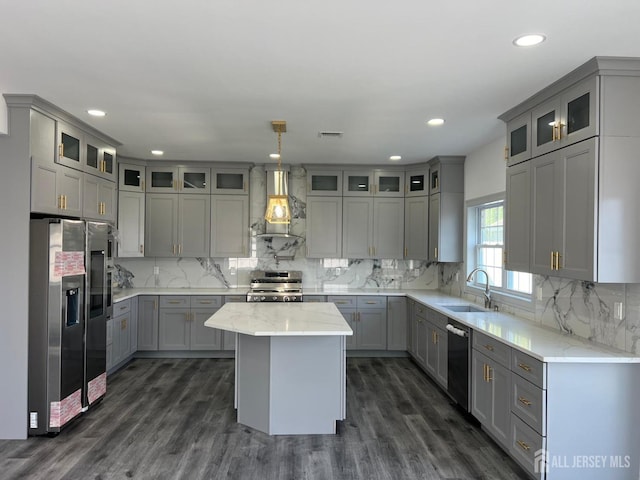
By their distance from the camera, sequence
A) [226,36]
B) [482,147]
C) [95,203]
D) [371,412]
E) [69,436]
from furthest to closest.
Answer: [482,147] → [95,203] → [371,412] → [69,436] → [226,36]

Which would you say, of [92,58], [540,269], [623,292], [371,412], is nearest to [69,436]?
[371,412]

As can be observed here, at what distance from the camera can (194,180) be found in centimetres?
558

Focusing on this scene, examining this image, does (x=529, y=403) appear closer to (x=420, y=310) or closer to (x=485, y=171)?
(x=420, y=310)

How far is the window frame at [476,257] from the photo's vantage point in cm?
394

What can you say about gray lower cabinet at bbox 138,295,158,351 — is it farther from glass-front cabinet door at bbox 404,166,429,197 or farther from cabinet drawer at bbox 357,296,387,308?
glass-front cabinet door at bbox 404,166,429,197

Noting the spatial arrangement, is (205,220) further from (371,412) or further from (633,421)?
(633,421)

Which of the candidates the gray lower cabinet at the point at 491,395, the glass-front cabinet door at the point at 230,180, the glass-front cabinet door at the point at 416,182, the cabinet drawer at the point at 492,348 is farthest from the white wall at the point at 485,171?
the glass-front cabinet door at the point at 230,180

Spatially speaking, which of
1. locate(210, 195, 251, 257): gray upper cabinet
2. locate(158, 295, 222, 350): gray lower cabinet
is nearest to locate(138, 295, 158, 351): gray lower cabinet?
locate(158, 295, 222, 350): gray lower cabinet

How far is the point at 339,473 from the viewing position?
2709mm

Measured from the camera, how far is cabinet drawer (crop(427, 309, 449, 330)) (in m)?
4.12

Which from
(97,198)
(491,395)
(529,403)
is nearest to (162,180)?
(97,198)

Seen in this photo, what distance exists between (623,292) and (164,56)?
3.20 meters

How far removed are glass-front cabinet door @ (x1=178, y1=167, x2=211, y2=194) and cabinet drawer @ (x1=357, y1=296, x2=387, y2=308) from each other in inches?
100

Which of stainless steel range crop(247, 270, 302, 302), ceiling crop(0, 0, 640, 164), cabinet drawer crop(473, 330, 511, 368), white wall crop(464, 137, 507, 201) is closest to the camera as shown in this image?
ceiling crop(0, 0, 640, 164)
